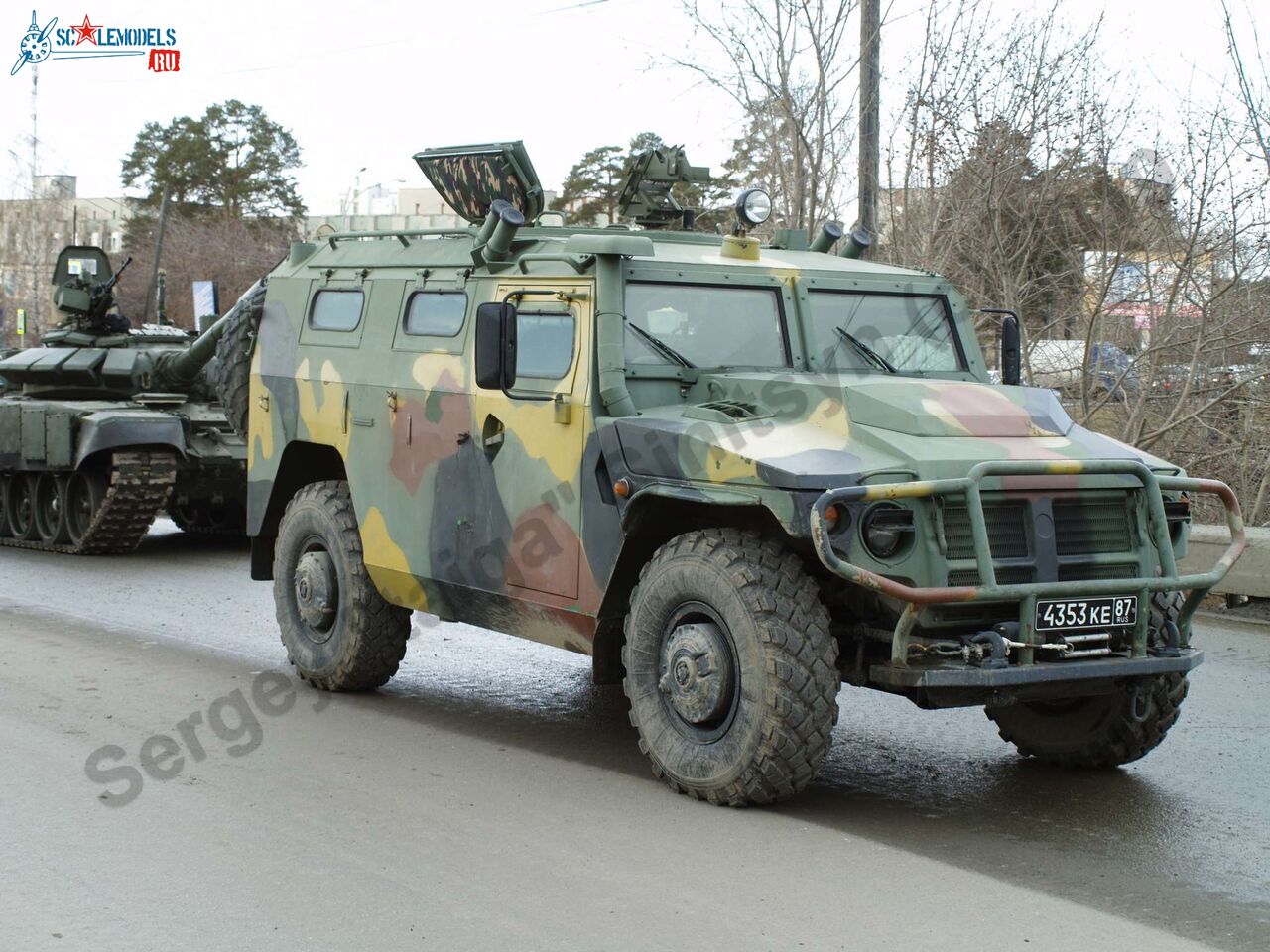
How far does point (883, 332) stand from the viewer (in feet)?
25.7

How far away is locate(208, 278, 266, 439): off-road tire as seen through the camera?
31.6 ft

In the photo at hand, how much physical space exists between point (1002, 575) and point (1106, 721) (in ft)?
3.74

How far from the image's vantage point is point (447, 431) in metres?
7.89

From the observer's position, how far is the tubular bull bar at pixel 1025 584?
583cm

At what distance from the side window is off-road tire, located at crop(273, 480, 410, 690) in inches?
66.5

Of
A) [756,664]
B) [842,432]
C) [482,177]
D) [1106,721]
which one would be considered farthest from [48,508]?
[1106,721]

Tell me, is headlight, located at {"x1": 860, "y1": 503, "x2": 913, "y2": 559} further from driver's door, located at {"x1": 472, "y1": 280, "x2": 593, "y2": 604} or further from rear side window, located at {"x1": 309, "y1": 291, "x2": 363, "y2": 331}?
rear side window, located at {"x1": 309, "y1": 291, "x2": 363, "y2": 331}

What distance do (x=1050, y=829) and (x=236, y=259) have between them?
4189 cm

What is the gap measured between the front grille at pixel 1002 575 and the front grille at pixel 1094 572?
0.47 ft

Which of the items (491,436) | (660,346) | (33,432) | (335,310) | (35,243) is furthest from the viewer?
(35,243)

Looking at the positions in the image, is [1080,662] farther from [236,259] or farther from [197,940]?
[236,259]

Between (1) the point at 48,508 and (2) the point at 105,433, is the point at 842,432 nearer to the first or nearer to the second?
(2) the point at 105,433

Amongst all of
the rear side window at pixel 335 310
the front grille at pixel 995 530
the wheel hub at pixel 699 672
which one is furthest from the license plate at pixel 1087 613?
the rear side window at pixel 335 310

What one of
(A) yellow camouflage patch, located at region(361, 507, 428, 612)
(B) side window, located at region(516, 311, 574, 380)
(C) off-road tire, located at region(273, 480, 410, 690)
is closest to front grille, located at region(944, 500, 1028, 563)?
(B) side window, located at region(516, 311, 574, 380)
